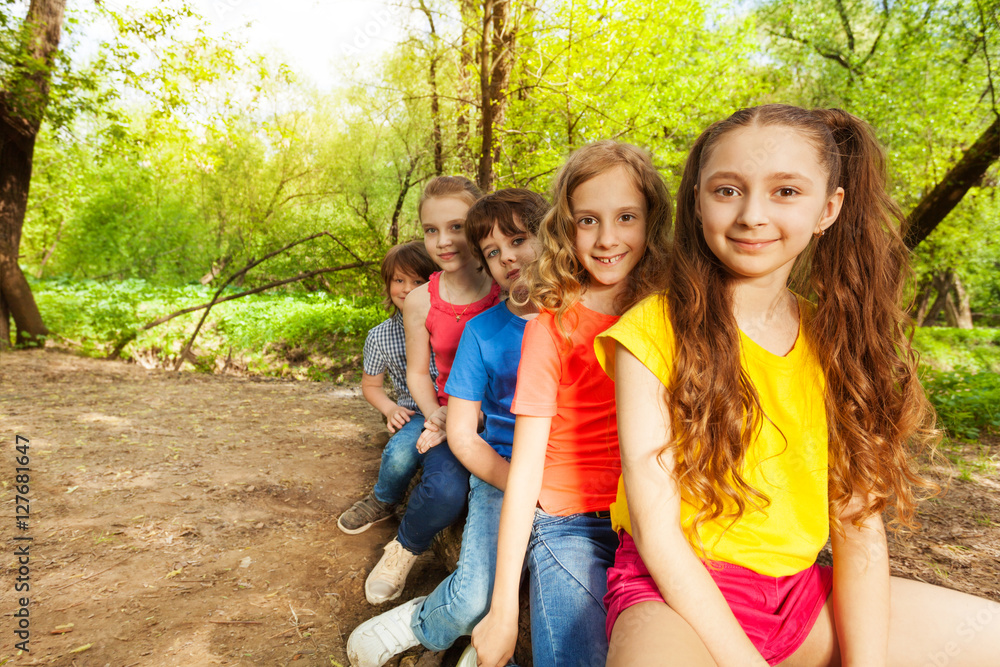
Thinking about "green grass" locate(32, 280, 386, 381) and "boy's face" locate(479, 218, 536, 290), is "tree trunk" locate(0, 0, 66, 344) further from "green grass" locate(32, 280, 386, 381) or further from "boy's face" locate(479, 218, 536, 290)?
"boy's face" locate(479, 218, 536, 290)

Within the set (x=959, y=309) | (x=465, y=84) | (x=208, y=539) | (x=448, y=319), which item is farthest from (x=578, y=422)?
(x=959, y=309)

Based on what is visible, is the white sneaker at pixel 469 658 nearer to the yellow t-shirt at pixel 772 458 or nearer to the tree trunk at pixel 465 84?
the yellow t-shirt at pixel 772 458

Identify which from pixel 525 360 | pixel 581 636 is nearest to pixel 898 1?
pixel 525 360

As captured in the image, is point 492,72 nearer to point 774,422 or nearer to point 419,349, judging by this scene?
point 419,349

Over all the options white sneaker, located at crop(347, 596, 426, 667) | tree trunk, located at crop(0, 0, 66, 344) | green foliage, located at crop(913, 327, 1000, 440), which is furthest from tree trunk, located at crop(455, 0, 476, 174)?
tree trunk, located at crop(0, 0, 66, 344)

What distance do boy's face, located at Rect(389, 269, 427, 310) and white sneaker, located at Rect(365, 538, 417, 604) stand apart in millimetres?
1292

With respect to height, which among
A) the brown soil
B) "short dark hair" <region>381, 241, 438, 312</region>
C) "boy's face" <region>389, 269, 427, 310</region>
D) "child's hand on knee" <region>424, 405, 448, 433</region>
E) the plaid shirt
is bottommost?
the brown soil

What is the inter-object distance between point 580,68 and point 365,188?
4.55m

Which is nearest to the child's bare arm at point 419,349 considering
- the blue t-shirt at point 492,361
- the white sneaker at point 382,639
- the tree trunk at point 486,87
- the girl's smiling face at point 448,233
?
the girl's smiling face at point 448,233

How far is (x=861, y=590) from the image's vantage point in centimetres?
118

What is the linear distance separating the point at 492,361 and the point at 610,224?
591 mm

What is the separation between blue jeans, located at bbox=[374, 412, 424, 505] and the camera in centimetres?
254

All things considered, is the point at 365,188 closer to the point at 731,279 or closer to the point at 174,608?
the point at 174,608

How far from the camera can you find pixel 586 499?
1.52m
